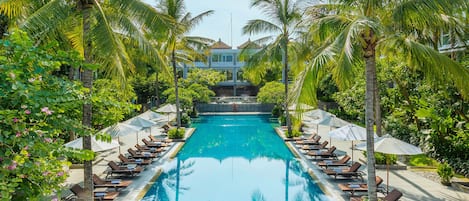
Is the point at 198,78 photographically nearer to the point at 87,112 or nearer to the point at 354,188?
the point at 354,188

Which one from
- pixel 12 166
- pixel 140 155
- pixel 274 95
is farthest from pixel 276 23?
pixel 12 166

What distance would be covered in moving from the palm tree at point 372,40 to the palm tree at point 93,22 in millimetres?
4276

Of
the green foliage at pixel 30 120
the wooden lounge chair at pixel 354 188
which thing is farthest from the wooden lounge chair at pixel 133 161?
the green foliage at pixel 30 120

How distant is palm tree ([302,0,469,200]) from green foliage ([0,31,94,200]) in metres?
4.86

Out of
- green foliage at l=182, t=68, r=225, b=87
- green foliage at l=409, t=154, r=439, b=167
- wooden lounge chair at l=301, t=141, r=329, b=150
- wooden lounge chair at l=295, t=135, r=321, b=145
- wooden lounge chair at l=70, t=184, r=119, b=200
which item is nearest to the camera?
wooden lounge chair at l=70, t=184, r=119, b=200

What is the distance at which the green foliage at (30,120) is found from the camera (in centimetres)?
387

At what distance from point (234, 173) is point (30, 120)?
12593 millimetres

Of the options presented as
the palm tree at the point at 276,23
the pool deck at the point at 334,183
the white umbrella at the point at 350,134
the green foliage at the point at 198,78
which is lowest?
Result: the pool deck at the point at 334,183

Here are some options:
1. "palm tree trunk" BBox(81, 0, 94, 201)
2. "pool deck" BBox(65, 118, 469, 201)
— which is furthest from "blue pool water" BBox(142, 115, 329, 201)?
"palm tree trunk" BBox(81, 0, 94, 201)

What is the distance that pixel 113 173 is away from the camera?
45.6 ft

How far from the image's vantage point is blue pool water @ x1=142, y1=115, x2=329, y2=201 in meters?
12.9

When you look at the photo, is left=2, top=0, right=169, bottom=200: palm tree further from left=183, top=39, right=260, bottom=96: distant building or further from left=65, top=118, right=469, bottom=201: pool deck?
left=183, top=39, right=260, bottom=96: distant building

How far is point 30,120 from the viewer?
4.27m

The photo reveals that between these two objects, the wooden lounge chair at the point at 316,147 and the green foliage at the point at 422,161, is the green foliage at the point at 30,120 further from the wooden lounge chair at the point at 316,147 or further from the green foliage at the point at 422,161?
the wooden lounge chair at the point at 316,147
